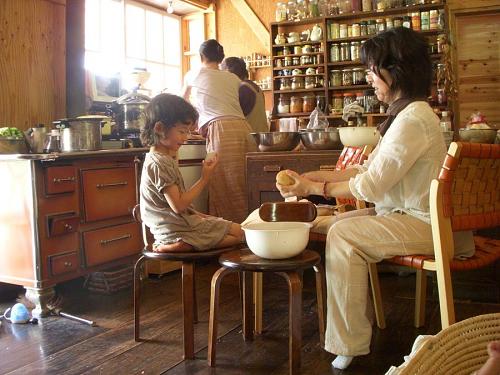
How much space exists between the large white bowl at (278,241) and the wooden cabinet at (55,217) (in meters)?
1.39

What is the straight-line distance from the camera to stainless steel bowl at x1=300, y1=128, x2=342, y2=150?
289 cm

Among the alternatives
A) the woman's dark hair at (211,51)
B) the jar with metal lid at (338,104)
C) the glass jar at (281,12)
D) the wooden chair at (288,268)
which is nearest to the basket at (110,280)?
the wooden chair at (288,268)

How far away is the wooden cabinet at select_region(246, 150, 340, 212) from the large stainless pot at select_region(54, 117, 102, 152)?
2.83 ft

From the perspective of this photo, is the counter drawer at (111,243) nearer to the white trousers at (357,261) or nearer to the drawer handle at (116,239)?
the drawer handle at (116,239)

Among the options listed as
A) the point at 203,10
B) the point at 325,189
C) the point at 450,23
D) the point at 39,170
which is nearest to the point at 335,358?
the point at 325,189

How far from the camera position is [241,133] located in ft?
12.2

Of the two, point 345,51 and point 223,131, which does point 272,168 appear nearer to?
point 223,131

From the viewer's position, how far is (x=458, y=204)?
5.17 feet

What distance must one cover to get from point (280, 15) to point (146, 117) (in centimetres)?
397

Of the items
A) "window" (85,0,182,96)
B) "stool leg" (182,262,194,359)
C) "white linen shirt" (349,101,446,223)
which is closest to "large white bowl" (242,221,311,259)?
"white linen shirt" (349,101,446,223)

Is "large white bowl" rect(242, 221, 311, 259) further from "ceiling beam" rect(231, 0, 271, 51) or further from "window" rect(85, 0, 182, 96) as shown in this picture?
"ceiling beam" rect(231, 0, 271, 51)

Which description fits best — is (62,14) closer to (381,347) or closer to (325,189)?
(325,189)

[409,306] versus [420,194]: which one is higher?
[420,194]

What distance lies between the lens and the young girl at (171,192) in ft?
6.72
